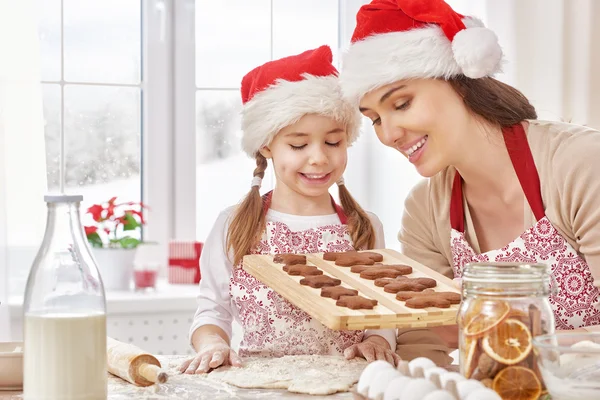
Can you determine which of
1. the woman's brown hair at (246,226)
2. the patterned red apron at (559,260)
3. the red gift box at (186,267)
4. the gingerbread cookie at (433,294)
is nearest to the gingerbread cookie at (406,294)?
the gingerbread cookie at (433,294)

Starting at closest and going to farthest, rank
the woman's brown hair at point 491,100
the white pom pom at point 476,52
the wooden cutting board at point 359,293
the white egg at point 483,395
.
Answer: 1. the white egg at point 483,395
2. the wooden cutting board at point 359,293
3. the white pom pom at point 476,52
4. the woman's brown hair at point 491,100

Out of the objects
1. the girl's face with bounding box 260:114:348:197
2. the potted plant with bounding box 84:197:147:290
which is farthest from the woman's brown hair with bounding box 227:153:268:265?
the potted plant with bounding box 84:197:147:290

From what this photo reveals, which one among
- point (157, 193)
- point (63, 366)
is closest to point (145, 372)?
point (63, 366)

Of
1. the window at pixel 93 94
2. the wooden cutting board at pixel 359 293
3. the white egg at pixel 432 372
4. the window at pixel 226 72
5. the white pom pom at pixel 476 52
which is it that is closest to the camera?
the white egg at pixel 432 372

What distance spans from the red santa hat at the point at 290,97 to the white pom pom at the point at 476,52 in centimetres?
30

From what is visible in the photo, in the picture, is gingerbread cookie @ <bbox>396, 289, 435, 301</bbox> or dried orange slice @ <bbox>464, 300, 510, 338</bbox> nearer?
dried orange slice @ <bbox>464, 300, 510, 338</bbox>

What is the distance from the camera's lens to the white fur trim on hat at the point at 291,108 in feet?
6.68

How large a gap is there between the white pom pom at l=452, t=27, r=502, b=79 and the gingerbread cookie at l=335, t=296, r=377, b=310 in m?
0.70

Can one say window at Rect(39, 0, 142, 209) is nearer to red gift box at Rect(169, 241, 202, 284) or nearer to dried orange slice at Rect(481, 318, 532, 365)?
red gift box at Rect(169, 241, 202, 284)

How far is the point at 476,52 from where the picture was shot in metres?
1.91

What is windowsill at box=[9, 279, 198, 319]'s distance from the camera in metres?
3.12

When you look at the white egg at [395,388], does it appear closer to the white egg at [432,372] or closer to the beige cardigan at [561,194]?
the white egg at [432,372]

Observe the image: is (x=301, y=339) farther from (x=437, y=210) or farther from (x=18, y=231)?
(x=18, y=231)

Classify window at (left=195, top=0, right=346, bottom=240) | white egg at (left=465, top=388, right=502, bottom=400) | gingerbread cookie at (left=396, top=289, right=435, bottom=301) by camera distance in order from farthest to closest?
window at (left=195, top=0, right=346, bottom=240)
gingerbread cookie at (left=396, top=289, right=435, bottom=301)
white egg at (left=465, top=388, right=502, bottom=400)
